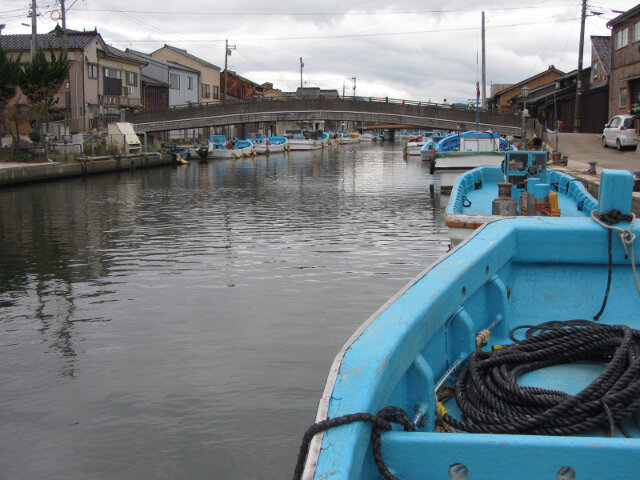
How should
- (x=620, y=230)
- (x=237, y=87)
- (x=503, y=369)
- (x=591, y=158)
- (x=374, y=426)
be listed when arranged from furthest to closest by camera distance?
(x=237, y=87) < (x=591, y=158) < (x=620, y=230) < (x=503, y=369) < (x=374, y=426)

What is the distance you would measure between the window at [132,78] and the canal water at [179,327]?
37081 mm

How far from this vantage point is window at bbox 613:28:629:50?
33.7 m

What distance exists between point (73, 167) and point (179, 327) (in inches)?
Result: 964

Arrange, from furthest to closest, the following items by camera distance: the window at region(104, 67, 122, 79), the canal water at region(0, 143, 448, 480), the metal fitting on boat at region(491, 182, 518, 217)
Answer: the window at region(104, 67, 122, 79) < the metal fitting on boat at region(491, 182, 518, 217) < the canal water at region(0, 143, 448, 480)

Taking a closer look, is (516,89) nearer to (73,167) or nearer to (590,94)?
(590,94)

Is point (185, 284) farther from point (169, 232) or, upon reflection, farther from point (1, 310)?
point (169, 232)

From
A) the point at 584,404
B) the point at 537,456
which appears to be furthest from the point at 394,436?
the point at 584,404

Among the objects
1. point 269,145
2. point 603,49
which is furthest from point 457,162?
point 269,145

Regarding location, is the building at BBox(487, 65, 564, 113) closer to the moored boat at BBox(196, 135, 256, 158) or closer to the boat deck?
the moored boat at BBox(196, 135, 256, 158)

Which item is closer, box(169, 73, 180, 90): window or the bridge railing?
the bridge railing

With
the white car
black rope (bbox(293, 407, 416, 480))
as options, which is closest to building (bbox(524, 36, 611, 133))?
the white car

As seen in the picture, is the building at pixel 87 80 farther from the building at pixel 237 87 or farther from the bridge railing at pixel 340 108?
the building at pixel 237 87

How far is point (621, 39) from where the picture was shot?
34.5 meters

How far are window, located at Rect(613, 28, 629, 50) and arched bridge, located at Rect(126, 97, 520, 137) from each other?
1361cm
